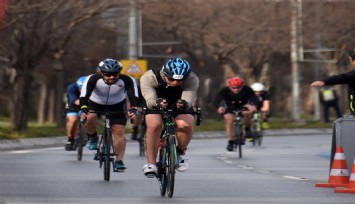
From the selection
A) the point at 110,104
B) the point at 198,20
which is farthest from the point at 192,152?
the point at 198,20

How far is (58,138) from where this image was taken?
34219 mm

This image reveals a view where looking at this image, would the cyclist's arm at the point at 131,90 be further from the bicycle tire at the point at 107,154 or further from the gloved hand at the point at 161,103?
the gloved hand at the point at 161,103

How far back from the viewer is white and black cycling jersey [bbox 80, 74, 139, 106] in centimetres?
1775

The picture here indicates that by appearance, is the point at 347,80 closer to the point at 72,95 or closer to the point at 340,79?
the point at 340,79

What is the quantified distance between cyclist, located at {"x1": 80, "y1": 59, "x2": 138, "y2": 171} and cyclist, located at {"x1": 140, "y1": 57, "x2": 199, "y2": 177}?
2.22 meters

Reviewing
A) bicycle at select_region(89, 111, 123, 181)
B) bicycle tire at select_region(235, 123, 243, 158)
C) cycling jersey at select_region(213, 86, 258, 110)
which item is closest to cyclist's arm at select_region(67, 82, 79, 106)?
cycling jersey at select_region(213, 86, 258, 110)

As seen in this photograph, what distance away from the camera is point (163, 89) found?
14750 mm

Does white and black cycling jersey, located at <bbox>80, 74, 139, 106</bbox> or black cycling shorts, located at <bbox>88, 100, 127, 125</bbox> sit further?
black cycling shorts, located at <bbox>88, 100, 127, 125</bbox>

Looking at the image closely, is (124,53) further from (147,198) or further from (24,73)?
(147,198)

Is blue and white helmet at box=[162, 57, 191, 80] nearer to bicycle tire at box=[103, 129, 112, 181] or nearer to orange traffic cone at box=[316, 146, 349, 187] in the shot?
orange traffic cone at box=[316, 146, 349, 187]

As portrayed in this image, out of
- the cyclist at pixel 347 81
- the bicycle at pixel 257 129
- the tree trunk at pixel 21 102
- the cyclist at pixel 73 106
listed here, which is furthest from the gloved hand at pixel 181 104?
the tree trunk at pixel 21 102

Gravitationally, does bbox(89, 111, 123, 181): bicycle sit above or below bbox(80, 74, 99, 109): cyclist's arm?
below

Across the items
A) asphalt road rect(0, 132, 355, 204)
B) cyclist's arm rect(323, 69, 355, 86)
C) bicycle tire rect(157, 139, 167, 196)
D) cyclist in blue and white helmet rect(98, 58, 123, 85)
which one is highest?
cyclist in blue and white helmet rect(98, 58, 123, 85)

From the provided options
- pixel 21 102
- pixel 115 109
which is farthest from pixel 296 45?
pixel 115 109
